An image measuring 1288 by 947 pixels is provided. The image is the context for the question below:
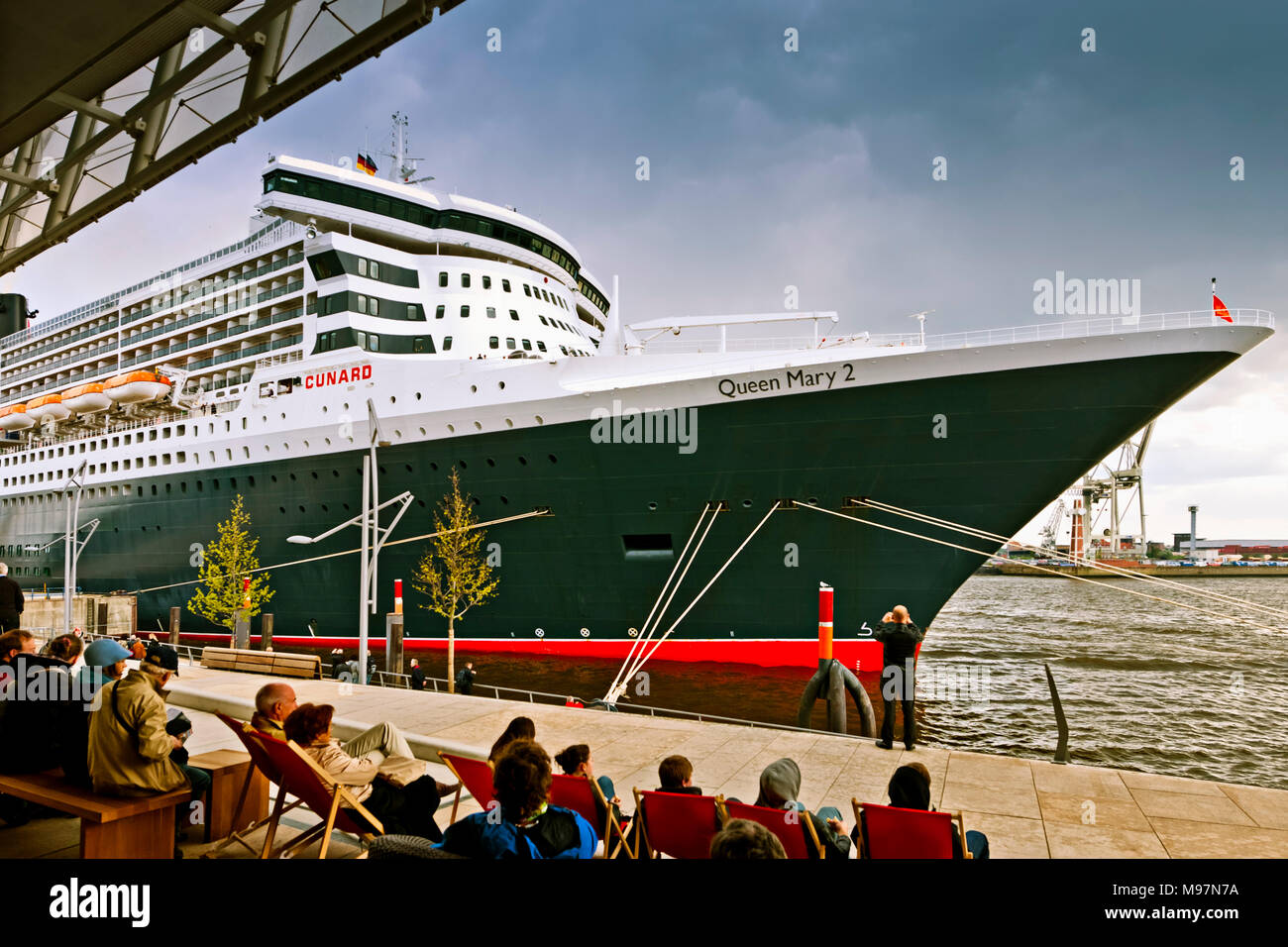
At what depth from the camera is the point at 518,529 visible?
1753 cm

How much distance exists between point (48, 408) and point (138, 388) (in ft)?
27.5

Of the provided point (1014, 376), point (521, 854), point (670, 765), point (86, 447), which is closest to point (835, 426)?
point (1014, 376)

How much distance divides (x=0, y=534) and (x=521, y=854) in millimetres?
42418

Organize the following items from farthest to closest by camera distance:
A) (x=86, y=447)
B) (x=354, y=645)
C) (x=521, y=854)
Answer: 1. (x=86, y=447)
2. (x=354, y=645)
3. (x=521, y=854)

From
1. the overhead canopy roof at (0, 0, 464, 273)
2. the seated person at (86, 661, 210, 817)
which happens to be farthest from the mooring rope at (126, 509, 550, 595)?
the seated person at (86, 661, 210, 817)

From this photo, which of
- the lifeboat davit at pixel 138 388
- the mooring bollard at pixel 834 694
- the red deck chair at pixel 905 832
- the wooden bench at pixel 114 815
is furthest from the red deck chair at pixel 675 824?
the lifeboat davit at pixel 138 388

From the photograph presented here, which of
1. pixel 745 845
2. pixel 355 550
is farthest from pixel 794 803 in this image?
pixel 355 550

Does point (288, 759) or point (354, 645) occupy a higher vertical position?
point (288, 759)

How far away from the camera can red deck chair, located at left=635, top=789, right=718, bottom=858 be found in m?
3.39

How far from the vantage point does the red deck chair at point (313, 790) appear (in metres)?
3.39

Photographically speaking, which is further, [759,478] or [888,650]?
[759,478]

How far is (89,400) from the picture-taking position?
85.7ft

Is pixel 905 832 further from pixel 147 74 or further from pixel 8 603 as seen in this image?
pixel 8 603
